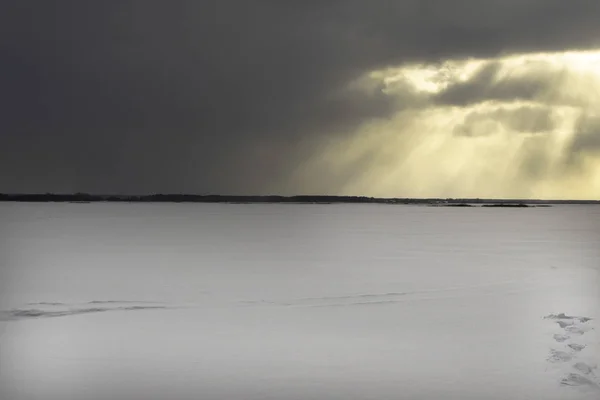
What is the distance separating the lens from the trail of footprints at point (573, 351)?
10.4 m

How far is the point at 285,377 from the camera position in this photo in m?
10.8

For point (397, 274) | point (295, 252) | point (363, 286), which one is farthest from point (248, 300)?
point (295, 252)

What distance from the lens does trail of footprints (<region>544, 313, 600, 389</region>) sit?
10406 millimetres

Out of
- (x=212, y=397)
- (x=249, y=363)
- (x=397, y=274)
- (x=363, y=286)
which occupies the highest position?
(x=397, y=274)

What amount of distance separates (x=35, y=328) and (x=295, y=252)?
22927 mm

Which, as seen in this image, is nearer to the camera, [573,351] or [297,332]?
[573,351]

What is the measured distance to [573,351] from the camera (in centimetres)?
1227

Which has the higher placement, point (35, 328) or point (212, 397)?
point (35, 328)

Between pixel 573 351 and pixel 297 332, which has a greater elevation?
pixel 297 332

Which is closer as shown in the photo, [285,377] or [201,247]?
[285,377]

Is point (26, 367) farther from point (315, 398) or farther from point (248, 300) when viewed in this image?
point (248, 300)

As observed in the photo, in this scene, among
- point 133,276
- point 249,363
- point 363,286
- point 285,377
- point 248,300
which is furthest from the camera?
point 133,276

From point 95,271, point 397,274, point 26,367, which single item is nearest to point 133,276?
point 95,271

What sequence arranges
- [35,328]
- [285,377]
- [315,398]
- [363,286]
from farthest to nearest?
[363,286] < [35,328] < [285,377] < [315,398]
